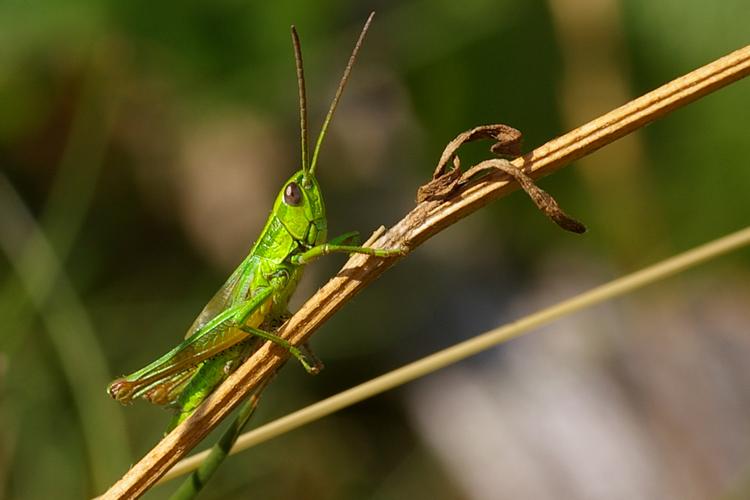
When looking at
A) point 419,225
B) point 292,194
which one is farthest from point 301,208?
point 419,225

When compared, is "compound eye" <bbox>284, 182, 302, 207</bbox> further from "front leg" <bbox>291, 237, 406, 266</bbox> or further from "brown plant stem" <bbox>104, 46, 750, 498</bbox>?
"brown plant stem" <bbox>104, 46, 750, 498</bbox>

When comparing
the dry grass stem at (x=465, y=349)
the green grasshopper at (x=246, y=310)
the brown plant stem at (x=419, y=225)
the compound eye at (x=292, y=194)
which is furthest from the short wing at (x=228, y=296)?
the dry grass stem at (x=465, y=349)

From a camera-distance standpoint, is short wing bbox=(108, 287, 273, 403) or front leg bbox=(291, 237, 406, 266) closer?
front leg bbox=(291, 237, 406, 266)

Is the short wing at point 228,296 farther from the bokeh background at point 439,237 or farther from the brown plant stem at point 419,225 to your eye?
the bokeh background at point 439,237

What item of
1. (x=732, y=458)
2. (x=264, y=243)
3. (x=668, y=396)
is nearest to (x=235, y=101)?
(x=264, y=243)

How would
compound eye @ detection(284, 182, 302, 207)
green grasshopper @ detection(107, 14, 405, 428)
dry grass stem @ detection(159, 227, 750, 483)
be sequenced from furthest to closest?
compound eye @ detection(284, 182, 302, 207), green grasshopper @ detection(107, 14, 405, 428), dry grass stem @ detection(159, 227, 750, 483)

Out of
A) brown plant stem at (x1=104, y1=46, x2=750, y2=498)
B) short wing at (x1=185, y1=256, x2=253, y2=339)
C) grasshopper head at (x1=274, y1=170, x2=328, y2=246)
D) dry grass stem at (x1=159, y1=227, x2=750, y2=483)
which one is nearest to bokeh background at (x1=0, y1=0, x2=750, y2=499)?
short wing at (x1=185, y1=256, x2=253, y2=339)
